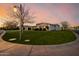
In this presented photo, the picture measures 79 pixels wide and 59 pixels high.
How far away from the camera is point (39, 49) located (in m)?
2.12

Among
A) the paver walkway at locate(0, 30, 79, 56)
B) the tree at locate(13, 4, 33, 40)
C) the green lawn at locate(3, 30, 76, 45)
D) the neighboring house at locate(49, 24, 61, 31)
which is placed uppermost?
the tree at locate(13, 4, 33, 40)

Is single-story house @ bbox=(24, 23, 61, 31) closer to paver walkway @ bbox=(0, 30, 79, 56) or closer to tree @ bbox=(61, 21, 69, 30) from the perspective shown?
tree @ bbox=(61, 21, 69, 30)

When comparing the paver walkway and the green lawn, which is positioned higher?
the green lawn

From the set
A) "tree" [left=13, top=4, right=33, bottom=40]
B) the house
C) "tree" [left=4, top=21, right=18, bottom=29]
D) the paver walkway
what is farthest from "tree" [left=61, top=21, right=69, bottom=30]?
"tree" [left=4, top=21, right=18, bottom=29]

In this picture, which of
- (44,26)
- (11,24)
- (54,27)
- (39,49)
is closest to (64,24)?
(54,27)

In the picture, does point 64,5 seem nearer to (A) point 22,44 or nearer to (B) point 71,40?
(B) point 71,40

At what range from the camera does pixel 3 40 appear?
2123 mm

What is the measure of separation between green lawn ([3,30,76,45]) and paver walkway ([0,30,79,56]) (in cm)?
5

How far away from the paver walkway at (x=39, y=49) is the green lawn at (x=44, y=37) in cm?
5

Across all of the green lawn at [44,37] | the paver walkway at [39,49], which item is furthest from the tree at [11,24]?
the paver walkway at [39,49]

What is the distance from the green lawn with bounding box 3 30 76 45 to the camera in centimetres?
213

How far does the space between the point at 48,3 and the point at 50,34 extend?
34 cm

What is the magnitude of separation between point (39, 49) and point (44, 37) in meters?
0.14

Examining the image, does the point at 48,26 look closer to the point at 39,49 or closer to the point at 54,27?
the point at 54,27
